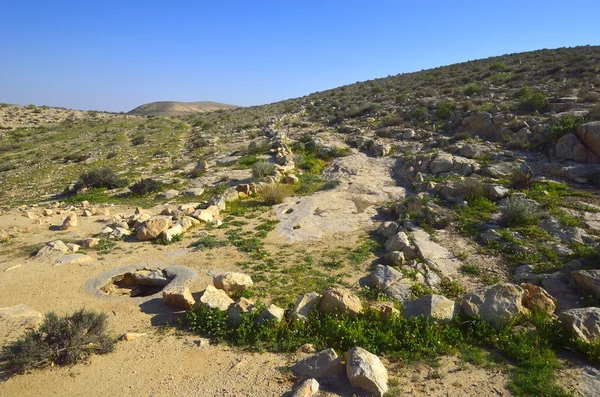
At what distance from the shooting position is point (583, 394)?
3.67m

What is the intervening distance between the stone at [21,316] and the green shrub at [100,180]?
29.2 ft

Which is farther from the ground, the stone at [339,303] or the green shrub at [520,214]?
the green shrub at [520,214]

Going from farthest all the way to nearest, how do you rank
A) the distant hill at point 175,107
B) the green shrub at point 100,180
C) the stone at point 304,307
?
the distant hill at point 175,107 → the green shrub at point 100,180 → the stone at point 304,307

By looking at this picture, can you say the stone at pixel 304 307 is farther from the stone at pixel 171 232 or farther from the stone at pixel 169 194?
the stone at pixel 169 194

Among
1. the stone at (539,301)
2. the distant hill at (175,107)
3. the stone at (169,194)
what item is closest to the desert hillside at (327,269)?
the stone at (539,301)

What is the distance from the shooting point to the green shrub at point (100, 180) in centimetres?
1359

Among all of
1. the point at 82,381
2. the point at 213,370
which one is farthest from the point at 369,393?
the point at 82,381

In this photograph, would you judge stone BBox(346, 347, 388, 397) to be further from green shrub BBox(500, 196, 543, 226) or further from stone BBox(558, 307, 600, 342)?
green shrub BBox(500, 196, 543, 226)

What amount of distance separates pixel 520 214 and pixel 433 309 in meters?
4.74

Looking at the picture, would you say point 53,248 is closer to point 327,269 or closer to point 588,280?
point 327,269

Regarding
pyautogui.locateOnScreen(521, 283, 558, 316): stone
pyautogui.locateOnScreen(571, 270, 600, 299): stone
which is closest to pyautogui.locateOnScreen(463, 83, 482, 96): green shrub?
Result: pyautogui.locateOnScreen(571, 270, 600, 299): stone

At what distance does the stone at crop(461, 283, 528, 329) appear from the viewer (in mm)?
4797

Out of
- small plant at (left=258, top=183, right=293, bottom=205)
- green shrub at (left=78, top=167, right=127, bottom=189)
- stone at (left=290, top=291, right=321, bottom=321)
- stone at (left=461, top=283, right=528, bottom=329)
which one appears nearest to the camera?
stone at (left=461, top=283, right=528, bottom=329)

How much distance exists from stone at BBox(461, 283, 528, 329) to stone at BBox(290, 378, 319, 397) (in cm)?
247
